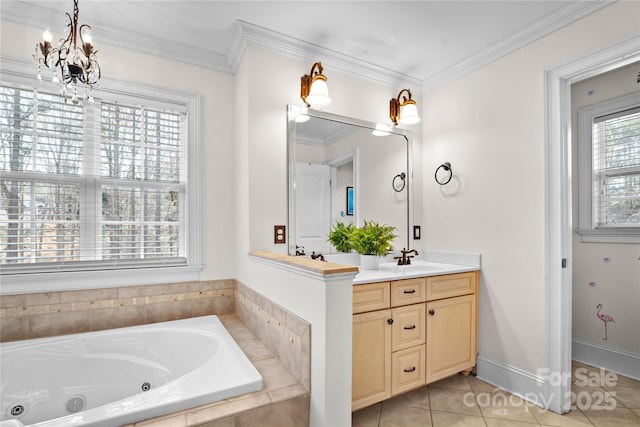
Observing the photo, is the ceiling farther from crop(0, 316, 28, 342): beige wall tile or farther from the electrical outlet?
crop(0, 316, 28, 342): beige wall tile

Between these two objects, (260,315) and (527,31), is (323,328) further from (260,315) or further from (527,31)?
(527,31)

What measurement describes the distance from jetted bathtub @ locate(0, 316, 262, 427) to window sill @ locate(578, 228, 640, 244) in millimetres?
2854

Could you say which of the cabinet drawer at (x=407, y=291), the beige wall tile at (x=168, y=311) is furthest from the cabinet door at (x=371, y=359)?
the beige wall tile at (x=168, y=311)

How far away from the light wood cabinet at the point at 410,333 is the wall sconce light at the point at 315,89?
1.26 meters

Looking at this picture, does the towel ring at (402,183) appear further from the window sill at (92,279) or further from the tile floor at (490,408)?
the window sill at (92,279)

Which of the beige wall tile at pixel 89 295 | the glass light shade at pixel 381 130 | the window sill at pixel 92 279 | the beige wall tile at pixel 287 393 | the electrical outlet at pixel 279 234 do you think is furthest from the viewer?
the glass light shade at pixel 381 130

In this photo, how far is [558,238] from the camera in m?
2.00

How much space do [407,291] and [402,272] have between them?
17 centimetres

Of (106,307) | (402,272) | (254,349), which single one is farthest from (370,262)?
(106,307)

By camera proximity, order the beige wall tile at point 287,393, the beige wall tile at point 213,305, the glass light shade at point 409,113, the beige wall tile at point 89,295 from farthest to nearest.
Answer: the glass light shade at point 409,113 → the beige wall tile at point 213,305 → the beige wall tile at point 89,295 → the beige wall tile at point 287,393

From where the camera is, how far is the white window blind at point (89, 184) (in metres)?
1.94

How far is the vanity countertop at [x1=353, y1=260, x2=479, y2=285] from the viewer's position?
1.93 m

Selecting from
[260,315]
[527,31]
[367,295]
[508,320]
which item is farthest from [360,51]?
[508,320]

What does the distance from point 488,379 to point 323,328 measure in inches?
65.9
